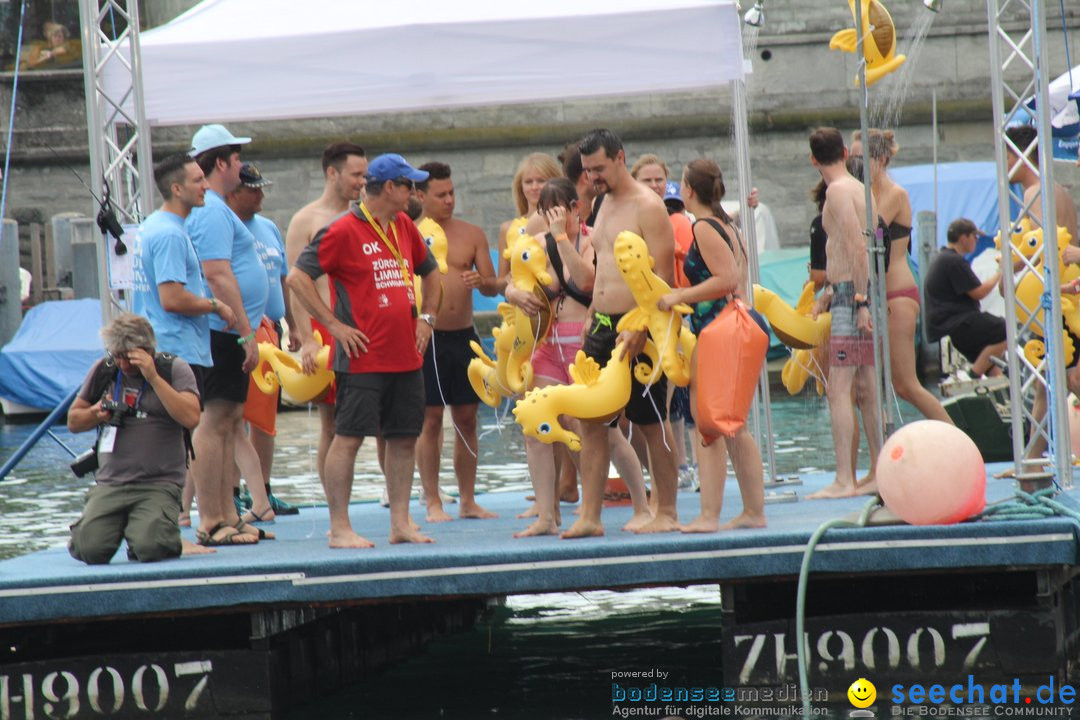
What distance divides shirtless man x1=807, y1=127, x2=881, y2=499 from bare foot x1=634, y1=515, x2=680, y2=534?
157 centimetres

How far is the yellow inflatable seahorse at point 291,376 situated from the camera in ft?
28.1

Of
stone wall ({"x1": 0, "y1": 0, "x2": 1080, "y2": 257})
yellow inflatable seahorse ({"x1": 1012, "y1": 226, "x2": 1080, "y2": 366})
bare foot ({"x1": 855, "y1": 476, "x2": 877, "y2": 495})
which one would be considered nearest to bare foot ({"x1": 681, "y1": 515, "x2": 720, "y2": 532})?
bare foot ({"x1": 855, "y1": 476, "x2": 877, "y2": 495})

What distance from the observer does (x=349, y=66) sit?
9.34m

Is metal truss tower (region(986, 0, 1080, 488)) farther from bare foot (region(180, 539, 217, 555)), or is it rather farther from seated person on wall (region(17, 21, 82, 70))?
seated person on wall (region(17, 21, 82, 70))

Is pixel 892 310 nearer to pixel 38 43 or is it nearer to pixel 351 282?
pixel 351 282

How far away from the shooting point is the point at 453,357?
884 cm

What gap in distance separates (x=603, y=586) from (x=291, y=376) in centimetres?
283

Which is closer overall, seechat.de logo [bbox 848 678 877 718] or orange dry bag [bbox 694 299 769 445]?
seechat.de logo [bbox 848 678 877 718]

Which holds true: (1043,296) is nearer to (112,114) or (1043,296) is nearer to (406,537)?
(406,537)

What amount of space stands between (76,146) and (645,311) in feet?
73.3

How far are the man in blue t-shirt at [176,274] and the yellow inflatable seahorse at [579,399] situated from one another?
1563 mm

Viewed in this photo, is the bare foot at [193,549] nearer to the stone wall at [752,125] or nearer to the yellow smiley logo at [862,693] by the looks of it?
the yellow smiley logo at [862,693]

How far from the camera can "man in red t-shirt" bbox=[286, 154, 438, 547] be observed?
→ 7074 millimetres

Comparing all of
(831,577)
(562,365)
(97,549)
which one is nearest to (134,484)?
(97,549)
